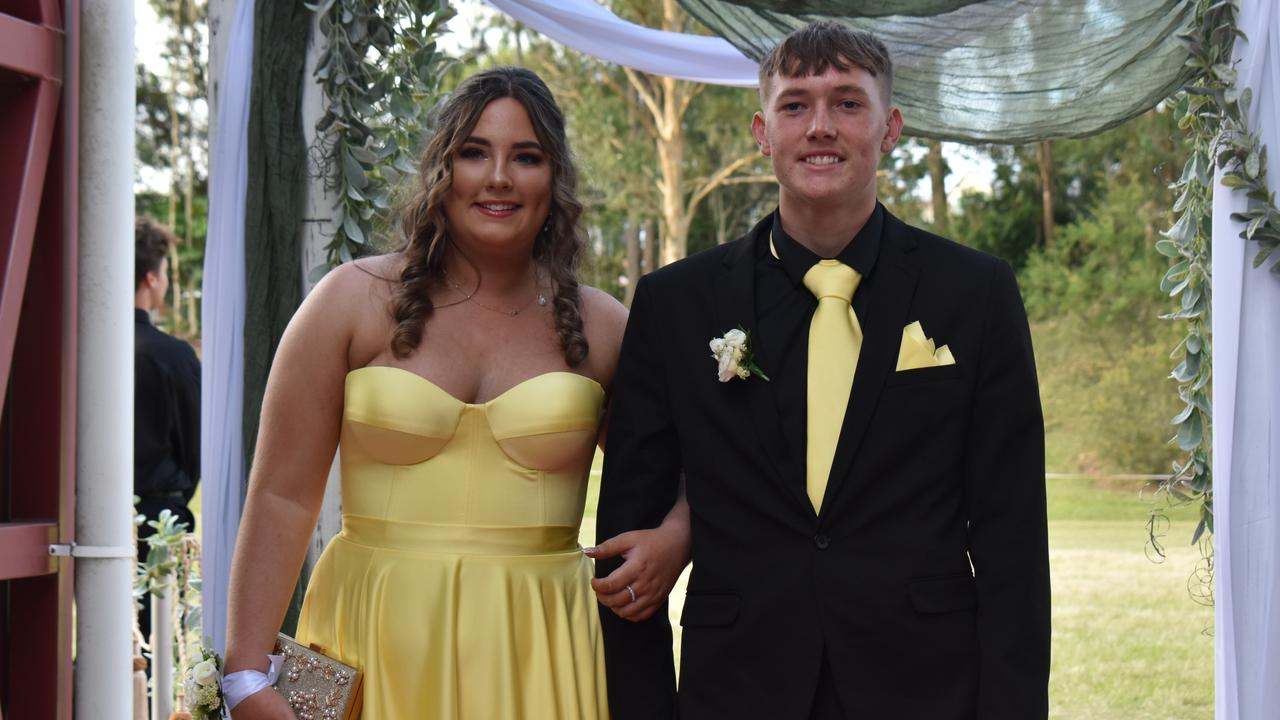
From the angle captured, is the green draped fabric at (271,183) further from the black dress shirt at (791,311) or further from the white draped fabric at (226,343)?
the black dress shirt at (791,311)

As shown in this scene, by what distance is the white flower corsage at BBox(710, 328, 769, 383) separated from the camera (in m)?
2.29

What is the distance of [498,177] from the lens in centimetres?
261

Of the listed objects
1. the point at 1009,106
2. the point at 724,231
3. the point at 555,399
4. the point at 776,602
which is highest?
the point at 724,231

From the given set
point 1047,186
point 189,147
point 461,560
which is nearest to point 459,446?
point 461,560

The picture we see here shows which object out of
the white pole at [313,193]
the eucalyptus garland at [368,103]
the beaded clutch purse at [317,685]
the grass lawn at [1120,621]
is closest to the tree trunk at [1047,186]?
the grass lawn at [1120,621]

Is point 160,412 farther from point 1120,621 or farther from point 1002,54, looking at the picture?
point 1120,621

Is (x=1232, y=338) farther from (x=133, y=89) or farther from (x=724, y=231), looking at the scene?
(x=724, y=231)

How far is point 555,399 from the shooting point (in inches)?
102

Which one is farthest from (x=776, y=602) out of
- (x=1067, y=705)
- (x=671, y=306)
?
(x=1067, y=705)

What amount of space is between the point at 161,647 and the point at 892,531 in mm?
3735

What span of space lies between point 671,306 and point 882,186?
17636mm

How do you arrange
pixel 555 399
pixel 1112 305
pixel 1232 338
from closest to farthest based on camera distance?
pixel 555 399, pixel 1232 338, pixel 1112 305

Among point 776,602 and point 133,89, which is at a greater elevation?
point 133,89

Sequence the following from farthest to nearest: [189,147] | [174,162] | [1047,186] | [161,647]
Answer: [189,147] < [174,162] < [1047,186] < [161,647]
